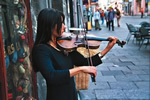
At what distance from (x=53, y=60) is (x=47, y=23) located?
0.29m

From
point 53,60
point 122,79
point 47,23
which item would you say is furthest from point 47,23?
point 122,79

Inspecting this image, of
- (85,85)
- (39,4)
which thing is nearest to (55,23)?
(39,4)

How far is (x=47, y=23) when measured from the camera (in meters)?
1.71

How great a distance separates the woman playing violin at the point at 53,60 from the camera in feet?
5.41

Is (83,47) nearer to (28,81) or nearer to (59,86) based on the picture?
(59,86)

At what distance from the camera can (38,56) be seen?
5.48ft

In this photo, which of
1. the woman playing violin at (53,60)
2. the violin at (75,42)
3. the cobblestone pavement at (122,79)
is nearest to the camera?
the woman playing violin at (53,60)

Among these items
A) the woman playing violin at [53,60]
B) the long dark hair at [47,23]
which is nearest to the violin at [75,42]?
the woman playing violin at [53,60]

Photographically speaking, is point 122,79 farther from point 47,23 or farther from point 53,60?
point 47,23

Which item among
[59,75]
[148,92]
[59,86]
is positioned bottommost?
[148,92]

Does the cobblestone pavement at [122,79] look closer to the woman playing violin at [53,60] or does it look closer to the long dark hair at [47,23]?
the woman playing violin at [53,60]

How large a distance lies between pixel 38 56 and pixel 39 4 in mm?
1971

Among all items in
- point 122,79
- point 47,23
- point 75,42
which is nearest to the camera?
point 47,23

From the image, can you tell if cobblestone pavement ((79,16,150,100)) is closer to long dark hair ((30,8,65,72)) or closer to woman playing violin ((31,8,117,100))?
woman playing violin ((31,8,117,100))
